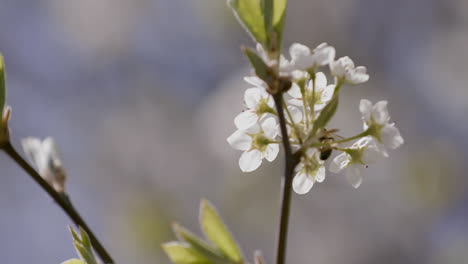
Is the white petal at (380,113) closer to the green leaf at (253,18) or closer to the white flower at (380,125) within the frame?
the white flower at (380,125)

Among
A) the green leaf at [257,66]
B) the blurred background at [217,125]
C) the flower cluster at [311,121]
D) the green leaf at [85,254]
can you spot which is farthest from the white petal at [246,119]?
the blurred background at [217,125]

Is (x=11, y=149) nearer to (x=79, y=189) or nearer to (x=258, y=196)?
(x=258, y=196)

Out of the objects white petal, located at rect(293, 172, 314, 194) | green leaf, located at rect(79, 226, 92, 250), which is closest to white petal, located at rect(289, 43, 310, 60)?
white petal, located at rect(293, 172, 314, 194)

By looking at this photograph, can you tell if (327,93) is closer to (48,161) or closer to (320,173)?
(320,173)

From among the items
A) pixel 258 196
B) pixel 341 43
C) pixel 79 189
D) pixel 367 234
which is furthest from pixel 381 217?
pixel 79 189

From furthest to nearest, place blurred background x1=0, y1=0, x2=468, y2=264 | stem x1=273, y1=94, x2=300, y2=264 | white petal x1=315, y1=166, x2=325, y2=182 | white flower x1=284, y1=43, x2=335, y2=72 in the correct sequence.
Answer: blurred background x1=0, y1=0, x2=468, y2=264 → white petal x1=315, y1=166, x2=325, y2=182 → white flower x1=284, y1=43, x2=335, y2=72 → stem x1=273, y1=94, x2=300, y2=264

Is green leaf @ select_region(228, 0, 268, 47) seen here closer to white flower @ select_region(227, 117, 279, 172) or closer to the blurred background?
white flower @ select_region(227, 117, 279, 172)

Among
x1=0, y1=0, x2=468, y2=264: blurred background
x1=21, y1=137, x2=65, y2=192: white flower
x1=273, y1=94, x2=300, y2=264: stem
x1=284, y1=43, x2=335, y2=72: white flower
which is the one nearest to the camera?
x1=273, y1=94, x2=300, y2=264: stem
